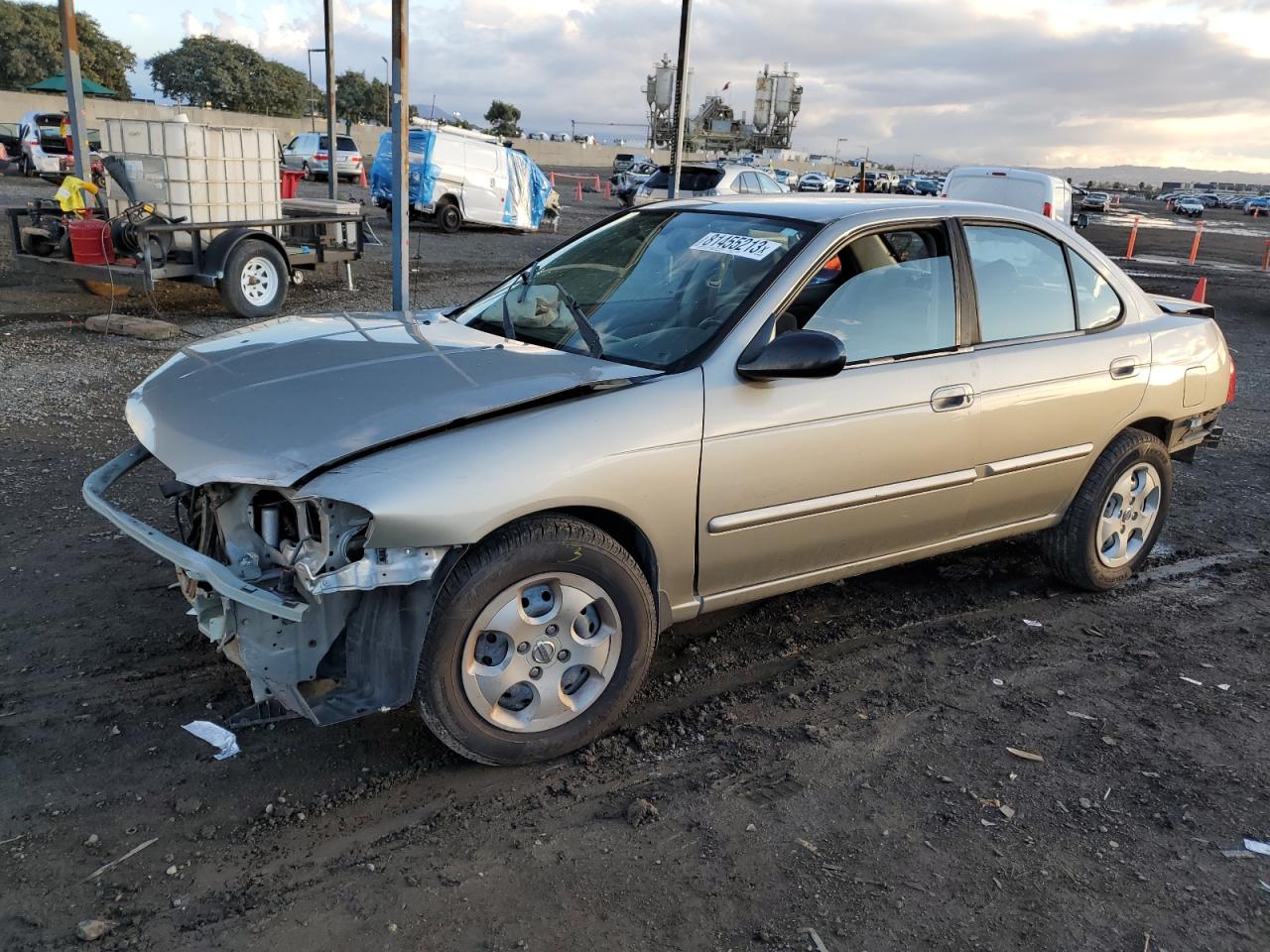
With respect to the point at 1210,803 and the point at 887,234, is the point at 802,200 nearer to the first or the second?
the point at 887,234

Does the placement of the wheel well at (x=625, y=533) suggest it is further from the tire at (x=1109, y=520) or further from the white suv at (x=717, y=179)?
the white suv at (x=717, y=179)

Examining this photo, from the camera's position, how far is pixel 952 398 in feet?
12.9

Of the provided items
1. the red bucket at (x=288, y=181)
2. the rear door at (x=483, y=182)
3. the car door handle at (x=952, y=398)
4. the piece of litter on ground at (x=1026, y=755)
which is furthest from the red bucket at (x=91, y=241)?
the rear door at (x=483, y=182)

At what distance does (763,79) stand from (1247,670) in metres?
60.6

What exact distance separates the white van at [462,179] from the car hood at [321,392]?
1935cm

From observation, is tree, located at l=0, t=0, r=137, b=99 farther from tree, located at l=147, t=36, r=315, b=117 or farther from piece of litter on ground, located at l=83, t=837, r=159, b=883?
piece of litter on ground, located at l=83, t=837, r=159, b=883

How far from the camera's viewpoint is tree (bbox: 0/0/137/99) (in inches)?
2345

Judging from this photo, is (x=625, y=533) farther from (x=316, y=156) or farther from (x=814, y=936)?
(x=316, y=156)

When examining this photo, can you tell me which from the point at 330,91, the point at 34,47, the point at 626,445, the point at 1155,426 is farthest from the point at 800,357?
the point at 34,47

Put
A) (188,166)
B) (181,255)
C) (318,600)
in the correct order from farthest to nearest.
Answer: (181,255), (188,166), (318,600)

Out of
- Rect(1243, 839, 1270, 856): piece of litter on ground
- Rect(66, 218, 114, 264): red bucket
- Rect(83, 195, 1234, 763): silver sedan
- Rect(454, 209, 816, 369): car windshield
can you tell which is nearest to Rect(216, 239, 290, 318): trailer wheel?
Rect(66, 218, 114, 264): red bucket

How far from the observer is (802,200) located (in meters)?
4.29

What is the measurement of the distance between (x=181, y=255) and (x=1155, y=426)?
9.35m

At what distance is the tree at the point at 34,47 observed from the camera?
195 ft
